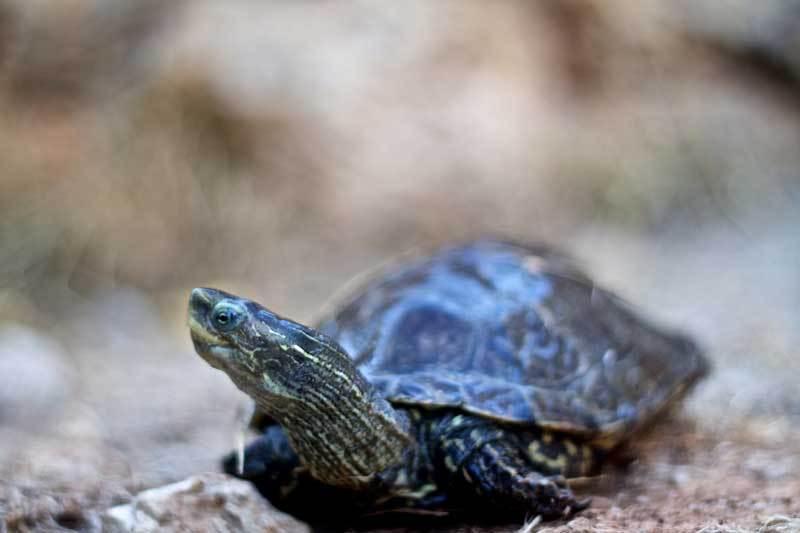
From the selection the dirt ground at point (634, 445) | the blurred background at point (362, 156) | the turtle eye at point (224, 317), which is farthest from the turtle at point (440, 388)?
the blurred background at point (362, 156)

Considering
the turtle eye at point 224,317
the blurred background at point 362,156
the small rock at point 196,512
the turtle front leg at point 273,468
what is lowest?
the small rock at point 196,512

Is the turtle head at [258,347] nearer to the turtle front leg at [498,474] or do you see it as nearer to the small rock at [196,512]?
the small rock at [196,512]

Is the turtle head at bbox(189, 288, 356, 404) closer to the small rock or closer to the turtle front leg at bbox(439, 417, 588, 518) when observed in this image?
the small rock

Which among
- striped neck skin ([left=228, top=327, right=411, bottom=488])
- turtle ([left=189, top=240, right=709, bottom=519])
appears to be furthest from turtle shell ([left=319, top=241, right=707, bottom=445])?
striped neck skin ([left=228, top=327, right=411, bottom=488])

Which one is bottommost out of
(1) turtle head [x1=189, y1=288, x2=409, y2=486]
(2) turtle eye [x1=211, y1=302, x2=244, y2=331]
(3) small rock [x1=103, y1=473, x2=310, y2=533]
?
(3) small rock [x1=103, y1=473, x2=310, y2=533]

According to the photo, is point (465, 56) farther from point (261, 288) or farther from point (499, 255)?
point (499, 255)

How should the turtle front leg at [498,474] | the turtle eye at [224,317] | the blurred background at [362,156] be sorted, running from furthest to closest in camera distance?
the blurred background at [362,156]
the turtle front leg at [498,474]
the turtle eye at [224,317]

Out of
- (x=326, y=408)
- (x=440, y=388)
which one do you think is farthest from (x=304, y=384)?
(x=440, y=388)

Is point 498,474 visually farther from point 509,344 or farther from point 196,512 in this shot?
point 196,512
